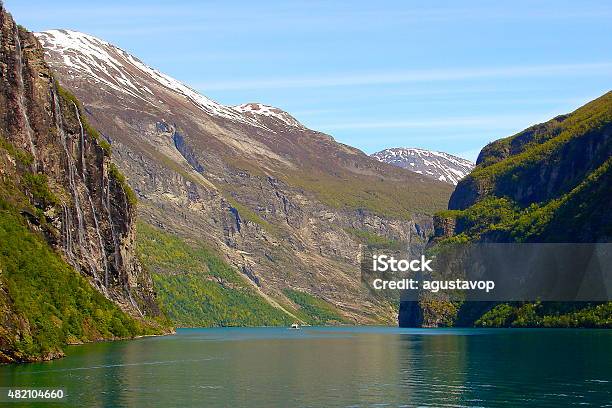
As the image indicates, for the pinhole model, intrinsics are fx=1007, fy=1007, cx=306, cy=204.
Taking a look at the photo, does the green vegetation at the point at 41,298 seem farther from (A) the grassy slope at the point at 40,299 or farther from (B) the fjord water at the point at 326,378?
(B) the fjord water at the point at 326,378

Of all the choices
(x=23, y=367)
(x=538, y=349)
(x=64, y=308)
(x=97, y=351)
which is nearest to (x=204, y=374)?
(x=23, y=367)

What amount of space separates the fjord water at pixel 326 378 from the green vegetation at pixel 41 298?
3734 millimetres

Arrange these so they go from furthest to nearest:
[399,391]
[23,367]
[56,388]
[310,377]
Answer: [310,377] → [23,367] → [399,391] → [56,388]

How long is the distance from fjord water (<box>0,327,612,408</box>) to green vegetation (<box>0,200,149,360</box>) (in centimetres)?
373

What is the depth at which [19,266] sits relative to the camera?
144m

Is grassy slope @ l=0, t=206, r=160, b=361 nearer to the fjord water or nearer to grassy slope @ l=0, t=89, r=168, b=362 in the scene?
grassy slope @ l=0, t=89, r=168, b=362

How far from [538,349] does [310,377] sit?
63.3 metres

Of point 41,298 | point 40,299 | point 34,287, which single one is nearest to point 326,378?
point 40,299

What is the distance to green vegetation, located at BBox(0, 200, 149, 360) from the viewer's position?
117m

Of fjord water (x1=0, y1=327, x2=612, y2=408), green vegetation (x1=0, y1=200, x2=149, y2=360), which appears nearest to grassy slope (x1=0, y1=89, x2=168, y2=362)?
green vegetation (x1=0, y1=200, x2=149, y2=360)

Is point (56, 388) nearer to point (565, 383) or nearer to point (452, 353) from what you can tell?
point (565, 383)

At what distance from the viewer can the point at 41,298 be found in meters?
148

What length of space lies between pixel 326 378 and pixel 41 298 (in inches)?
2033

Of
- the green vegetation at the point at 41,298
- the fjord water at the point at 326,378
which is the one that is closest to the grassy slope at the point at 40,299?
the green vegetation at the point at 41,298
